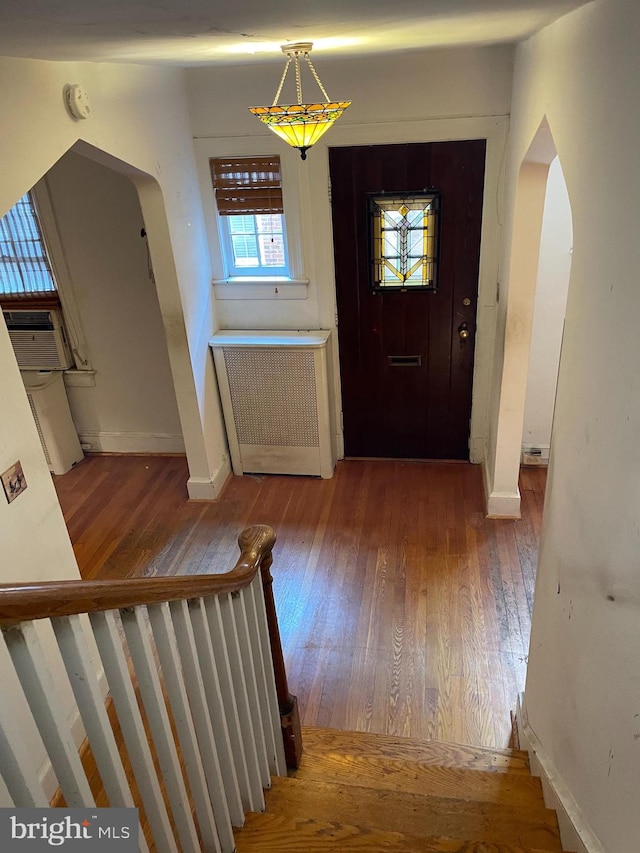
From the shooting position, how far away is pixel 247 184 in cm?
383

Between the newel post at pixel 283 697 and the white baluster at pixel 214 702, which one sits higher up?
the white baluster at pixel 214 702

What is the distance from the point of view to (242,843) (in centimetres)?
153

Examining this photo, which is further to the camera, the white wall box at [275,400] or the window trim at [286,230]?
the white wall box at [275,400]

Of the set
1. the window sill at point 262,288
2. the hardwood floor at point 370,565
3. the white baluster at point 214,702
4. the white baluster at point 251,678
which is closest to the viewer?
the white baluster at point 214,702

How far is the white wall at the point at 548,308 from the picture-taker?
3.61m

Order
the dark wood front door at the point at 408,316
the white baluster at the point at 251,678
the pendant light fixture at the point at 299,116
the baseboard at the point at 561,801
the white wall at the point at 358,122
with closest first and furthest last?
the baseboard at the point at 561,801
the white baluster at the point at 251,678
the pendant light fixture at the point at 299,116
the white wall at the point at 358,122
the dark wood front door at the point at 408,316

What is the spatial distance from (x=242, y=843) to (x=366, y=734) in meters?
0.97

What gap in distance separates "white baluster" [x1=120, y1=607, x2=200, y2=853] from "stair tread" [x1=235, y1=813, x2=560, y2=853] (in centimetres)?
33

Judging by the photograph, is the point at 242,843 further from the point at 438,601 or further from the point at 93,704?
the point at 438,601

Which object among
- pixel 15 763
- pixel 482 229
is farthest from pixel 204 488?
pixel 15 763

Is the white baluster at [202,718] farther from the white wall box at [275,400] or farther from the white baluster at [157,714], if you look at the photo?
the white wall box at [275,400]

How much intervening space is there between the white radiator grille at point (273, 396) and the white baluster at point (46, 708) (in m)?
3.24

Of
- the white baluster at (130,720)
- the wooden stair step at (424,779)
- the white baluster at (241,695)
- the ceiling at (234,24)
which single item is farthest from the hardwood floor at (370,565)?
the ceiling at (234,24)

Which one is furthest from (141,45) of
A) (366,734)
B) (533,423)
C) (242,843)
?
(533,423)
